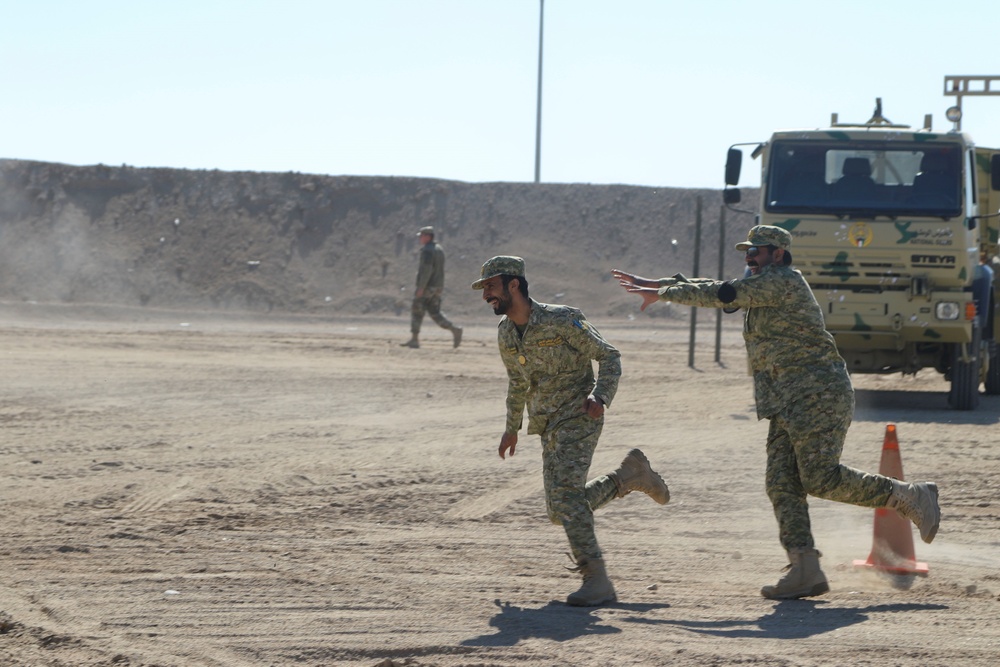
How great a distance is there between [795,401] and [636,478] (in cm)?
88

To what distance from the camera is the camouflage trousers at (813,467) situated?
619 cm

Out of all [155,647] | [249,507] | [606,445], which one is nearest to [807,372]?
[155,647]

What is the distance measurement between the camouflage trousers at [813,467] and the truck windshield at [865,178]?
6804 millimetres

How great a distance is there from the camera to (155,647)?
5.34 meters

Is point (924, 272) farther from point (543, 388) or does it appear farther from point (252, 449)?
point (543, 388)

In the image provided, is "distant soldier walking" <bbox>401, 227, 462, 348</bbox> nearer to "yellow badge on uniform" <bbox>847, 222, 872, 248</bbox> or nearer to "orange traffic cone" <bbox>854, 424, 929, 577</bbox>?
"yellow badge on uniform" <bbox>847, 222, 872, 248</bbox>

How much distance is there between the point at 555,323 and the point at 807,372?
1262 millimetres

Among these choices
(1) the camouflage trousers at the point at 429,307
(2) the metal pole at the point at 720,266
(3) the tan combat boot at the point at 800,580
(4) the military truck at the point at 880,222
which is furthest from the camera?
(1) the camouflage trousers at the point at 429,307

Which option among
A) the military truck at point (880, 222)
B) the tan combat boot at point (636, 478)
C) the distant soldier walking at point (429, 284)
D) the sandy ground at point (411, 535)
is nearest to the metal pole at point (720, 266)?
the sandy ground at point (411, 535)

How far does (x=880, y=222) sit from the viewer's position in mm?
12656

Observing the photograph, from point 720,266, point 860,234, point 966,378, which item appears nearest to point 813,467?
point 860,234

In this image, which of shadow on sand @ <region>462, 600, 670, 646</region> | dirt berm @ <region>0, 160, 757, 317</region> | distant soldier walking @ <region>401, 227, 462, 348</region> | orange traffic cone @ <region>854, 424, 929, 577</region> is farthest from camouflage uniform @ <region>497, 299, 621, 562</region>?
dirt berm @ <region>0, 160, 757, 317</region>

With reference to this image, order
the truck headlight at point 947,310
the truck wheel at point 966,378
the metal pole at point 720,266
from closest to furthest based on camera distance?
the truck headlight at point 947,310
the truck wheel at point 966,378
the metal pole at point 720,266

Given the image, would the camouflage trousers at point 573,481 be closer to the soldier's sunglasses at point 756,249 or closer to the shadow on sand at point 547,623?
the shadow on sand at point 547,623
